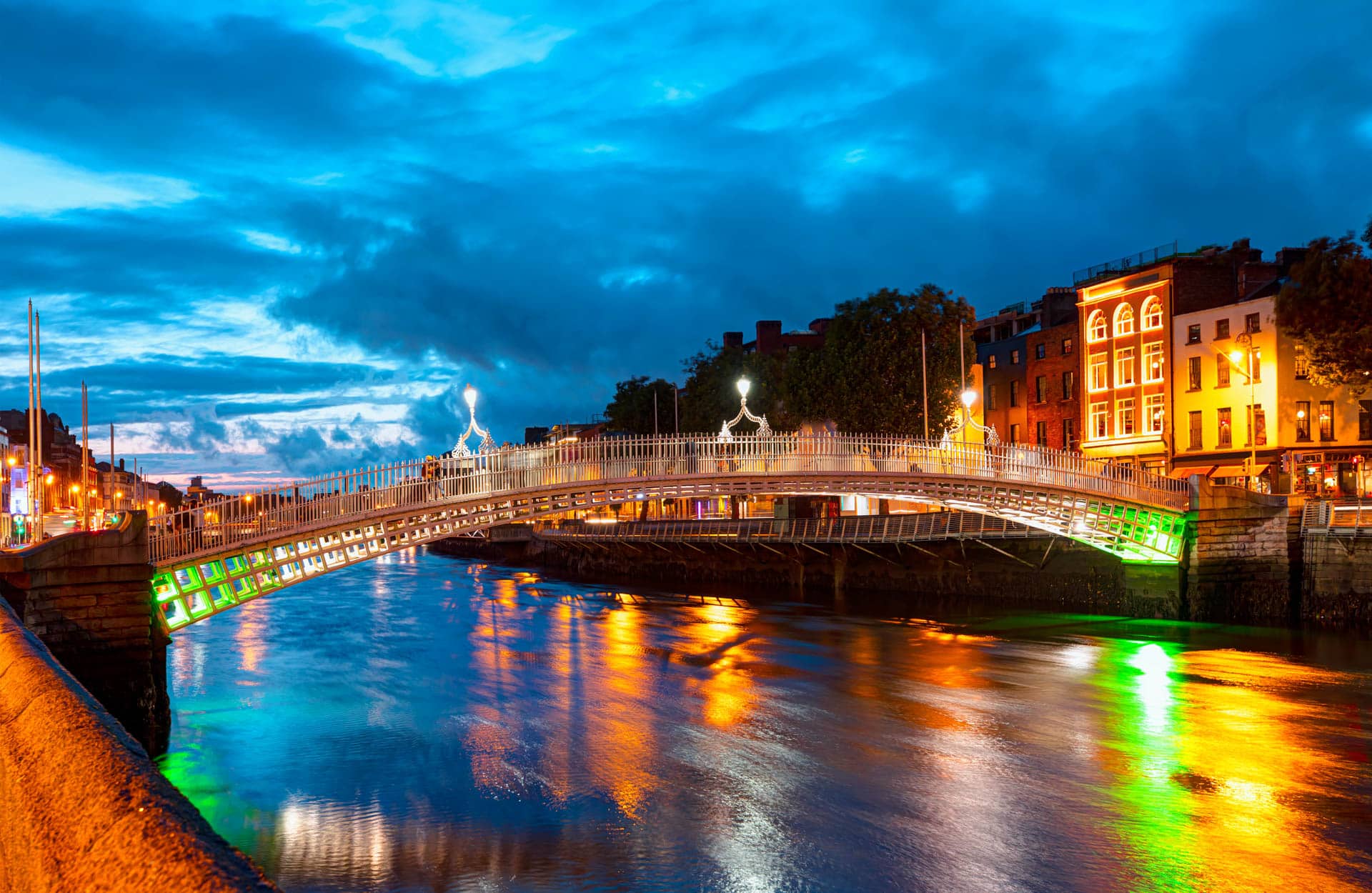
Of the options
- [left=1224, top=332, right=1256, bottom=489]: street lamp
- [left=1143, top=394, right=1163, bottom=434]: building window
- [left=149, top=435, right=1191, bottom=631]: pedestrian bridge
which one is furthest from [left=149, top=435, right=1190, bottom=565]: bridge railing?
[left=1143, top=394, right=1163, bottom=434]: building window

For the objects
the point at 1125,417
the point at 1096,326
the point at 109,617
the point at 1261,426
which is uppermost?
the point at 1096,326

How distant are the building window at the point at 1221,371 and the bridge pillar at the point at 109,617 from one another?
48272mm

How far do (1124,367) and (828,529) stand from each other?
1858 cm

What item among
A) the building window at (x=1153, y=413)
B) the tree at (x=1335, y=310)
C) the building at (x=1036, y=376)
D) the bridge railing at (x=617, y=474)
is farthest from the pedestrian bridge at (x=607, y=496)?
the building at (x=1036, y=376)

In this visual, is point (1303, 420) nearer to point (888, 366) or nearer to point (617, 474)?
point (888, 366)

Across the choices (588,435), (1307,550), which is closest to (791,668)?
(1307,550)

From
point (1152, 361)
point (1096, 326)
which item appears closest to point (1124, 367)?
point (1152, 361)

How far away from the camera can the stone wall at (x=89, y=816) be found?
4.16 meters

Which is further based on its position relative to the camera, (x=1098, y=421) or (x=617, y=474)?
(x=1098, y=421)

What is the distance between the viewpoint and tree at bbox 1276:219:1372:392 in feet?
143

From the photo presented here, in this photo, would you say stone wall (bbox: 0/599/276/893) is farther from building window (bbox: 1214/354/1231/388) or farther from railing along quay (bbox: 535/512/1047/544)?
building window (bbox: 1214/354/1231/388)

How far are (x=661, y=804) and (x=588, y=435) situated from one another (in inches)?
5056

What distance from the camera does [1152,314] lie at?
2368 inches

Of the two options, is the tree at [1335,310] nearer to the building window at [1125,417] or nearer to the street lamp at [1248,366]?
the street lamp at [1248,366]
